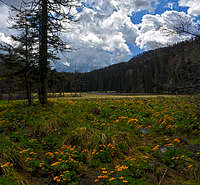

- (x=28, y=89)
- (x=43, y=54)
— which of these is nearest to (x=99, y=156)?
(x=43, y=54)

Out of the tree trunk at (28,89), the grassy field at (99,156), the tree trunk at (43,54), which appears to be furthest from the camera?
the tree trunk at (28,89)

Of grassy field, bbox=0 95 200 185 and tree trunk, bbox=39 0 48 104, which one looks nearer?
grassy field, bbox=0 95 200 185

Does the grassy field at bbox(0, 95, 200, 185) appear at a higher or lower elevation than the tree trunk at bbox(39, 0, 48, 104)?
lower

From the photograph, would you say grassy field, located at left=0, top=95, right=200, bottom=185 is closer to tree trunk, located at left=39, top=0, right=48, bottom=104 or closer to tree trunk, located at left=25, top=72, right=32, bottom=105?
tree trunk, located at left=39, top=0, right=48, bottom=104

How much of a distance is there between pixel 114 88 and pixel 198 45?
90.8 m

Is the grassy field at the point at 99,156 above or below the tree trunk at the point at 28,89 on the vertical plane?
below

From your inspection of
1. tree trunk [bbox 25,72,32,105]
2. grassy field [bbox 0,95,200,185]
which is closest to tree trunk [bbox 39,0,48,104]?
tree trunk [bbox 25,72,32,105]

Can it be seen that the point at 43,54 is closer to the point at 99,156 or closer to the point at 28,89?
the point at 28,89

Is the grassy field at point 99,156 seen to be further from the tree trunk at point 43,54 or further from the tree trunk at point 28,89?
the tree trunk at point 28,89

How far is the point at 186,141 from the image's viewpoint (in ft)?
14.6

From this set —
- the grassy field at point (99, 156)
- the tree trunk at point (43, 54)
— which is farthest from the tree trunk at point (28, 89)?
the grassy field at point (99, 156)

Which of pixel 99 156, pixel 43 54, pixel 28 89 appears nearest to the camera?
pixel 99 156

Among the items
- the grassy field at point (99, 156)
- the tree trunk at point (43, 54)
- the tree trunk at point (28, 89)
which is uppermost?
the tree trunk at point (43, 54)

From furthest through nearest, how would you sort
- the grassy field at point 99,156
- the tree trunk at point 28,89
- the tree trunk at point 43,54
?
1. the tree trunk at point 28,89
2. the tree trunk at point 43,54
3. the grassy field at point 99,156
